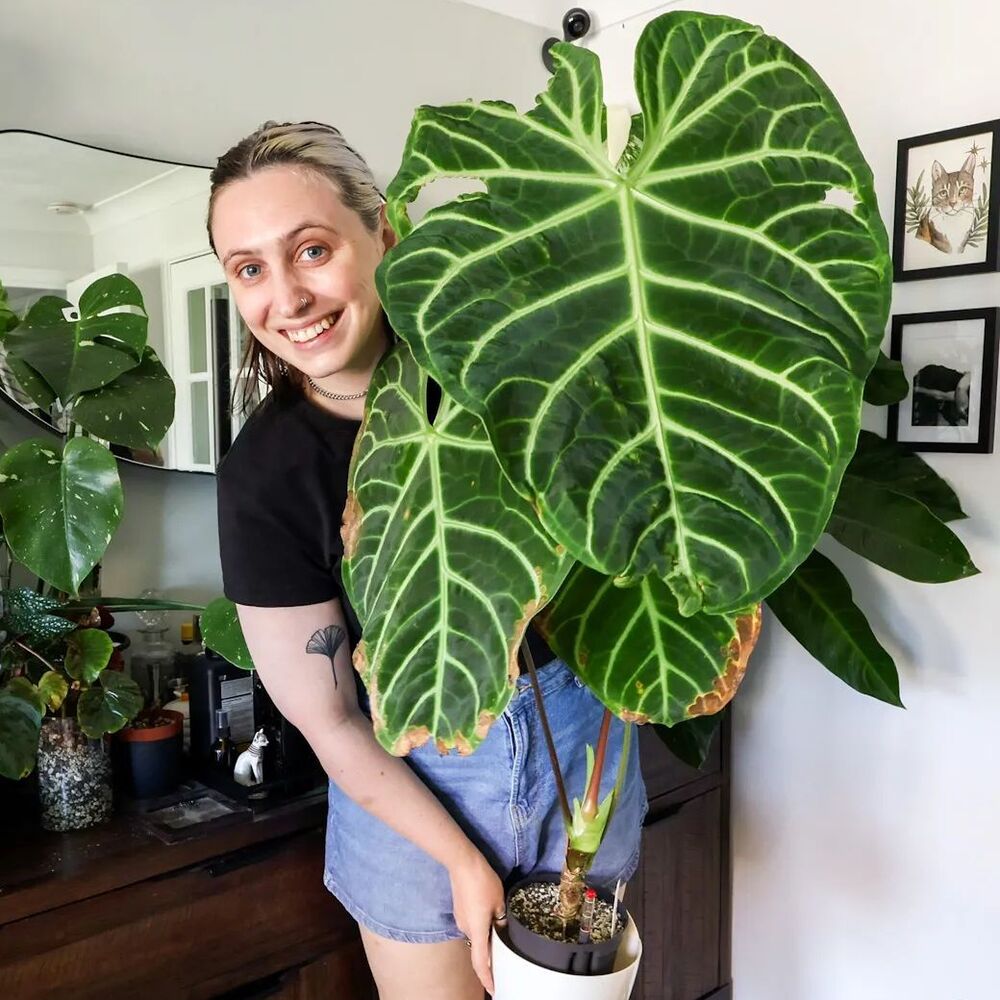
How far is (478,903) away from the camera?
33.2 inches

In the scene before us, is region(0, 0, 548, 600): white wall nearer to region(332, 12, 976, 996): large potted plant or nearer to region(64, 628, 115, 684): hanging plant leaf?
region(64, 628, 115, 684): hanging plant leaf

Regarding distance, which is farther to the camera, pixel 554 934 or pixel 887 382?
pixel 887 382

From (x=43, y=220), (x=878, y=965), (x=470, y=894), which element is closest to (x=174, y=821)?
(x=470, y=894)

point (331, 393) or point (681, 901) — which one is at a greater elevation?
point (331, 393)

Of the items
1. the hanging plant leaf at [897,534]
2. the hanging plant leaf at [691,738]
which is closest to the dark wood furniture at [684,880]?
the hanging plant leaf at [691,738]

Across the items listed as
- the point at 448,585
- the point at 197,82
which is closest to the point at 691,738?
the point at 448,585

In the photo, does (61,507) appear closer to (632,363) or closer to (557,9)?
(632,363)

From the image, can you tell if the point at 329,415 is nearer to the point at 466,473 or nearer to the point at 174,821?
the point at 466,473

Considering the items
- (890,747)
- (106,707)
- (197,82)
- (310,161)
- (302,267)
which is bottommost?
(890,747)

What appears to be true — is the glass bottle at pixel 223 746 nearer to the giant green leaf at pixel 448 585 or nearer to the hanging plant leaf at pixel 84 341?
the hanging plant leaf at pixel 84 341

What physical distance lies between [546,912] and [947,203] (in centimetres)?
118

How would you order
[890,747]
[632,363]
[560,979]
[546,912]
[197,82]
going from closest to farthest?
[632,363] < [560,979] < [546,912] < [197,82] < [890,747]

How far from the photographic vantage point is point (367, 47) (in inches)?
61.2

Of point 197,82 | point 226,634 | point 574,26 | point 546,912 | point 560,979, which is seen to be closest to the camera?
point 560,979
